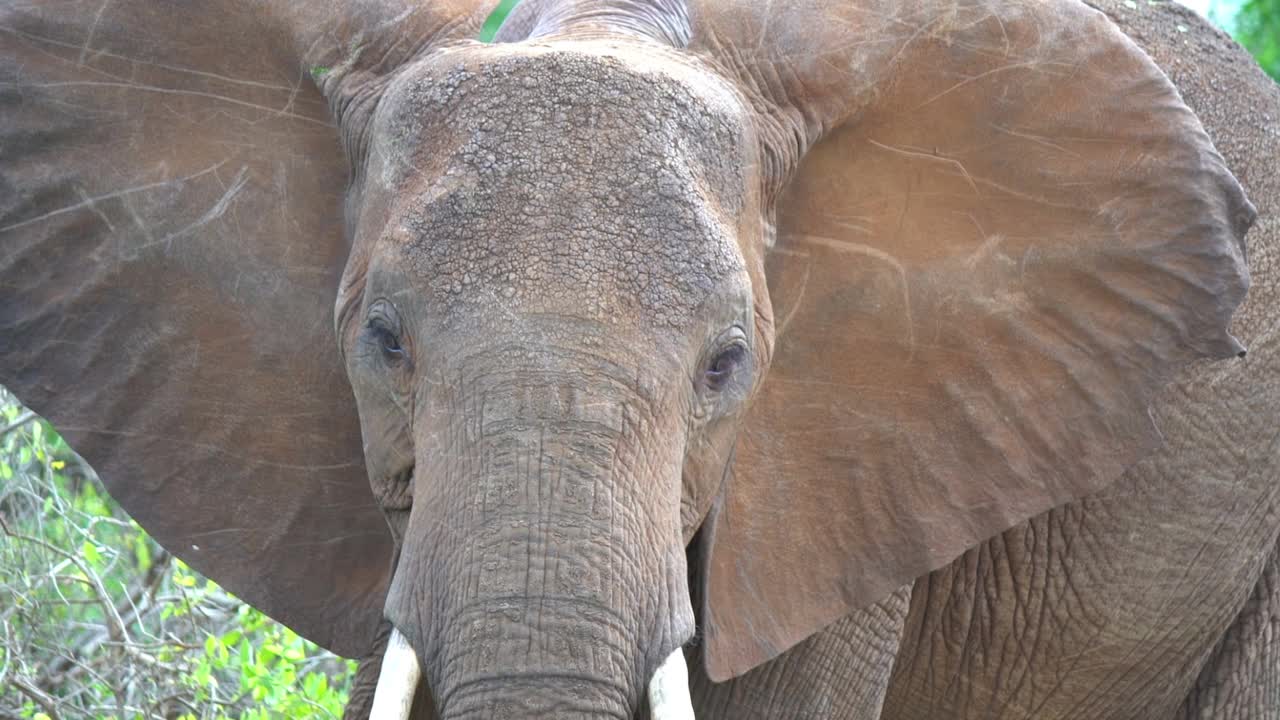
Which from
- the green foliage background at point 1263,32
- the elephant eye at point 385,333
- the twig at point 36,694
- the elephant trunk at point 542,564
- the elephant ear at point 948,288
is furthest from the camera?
the green foliage background at point 1263,32

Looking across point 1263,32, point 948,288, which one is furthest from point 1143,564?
point 1263,32

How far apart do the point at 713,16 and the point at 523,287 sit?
746 millimetres

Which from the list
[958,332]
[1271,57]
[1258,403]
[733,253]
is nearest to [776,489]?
[958,332]

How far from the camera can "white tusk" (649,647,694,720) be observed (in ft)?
8.76

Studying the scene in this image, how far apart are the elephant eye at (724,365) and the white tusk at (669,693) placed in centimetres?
43

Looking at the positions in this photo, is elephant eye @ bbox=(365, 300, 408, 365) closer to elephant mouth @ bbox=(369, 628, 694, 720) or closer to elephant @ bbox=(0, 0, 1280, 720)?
elephant @ bbox=(0, 0, 1280, 720)

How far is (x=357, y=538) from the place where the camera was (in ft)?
11.4

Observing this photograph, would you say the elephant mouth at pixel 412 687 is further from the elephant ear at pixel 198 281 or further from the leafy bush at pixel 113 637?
the leafy bush at pixel 113 637

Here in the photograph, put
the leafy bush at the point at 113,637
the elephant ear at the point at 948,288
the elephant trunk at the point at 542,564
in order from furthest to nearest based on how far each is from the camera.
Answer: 1. the leafy bush at the point at 113,637
2. the elephant ear at the point at 948,288
3. the elephant trunk at the point at 542,564

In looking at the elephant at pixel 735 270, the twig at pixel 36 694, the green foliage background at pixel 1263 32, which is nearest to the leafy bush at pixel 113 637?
the twig at pixel 36 694

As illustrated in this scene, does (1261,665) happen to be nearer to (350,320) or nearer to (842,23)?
(842,23)

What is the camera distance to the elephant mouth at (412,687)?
105 inches

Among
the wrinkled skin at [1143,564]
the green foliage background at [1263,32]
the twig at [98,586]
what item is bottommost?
the green foliage background at [1263,32]

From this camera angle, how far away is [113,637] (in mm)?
4816
